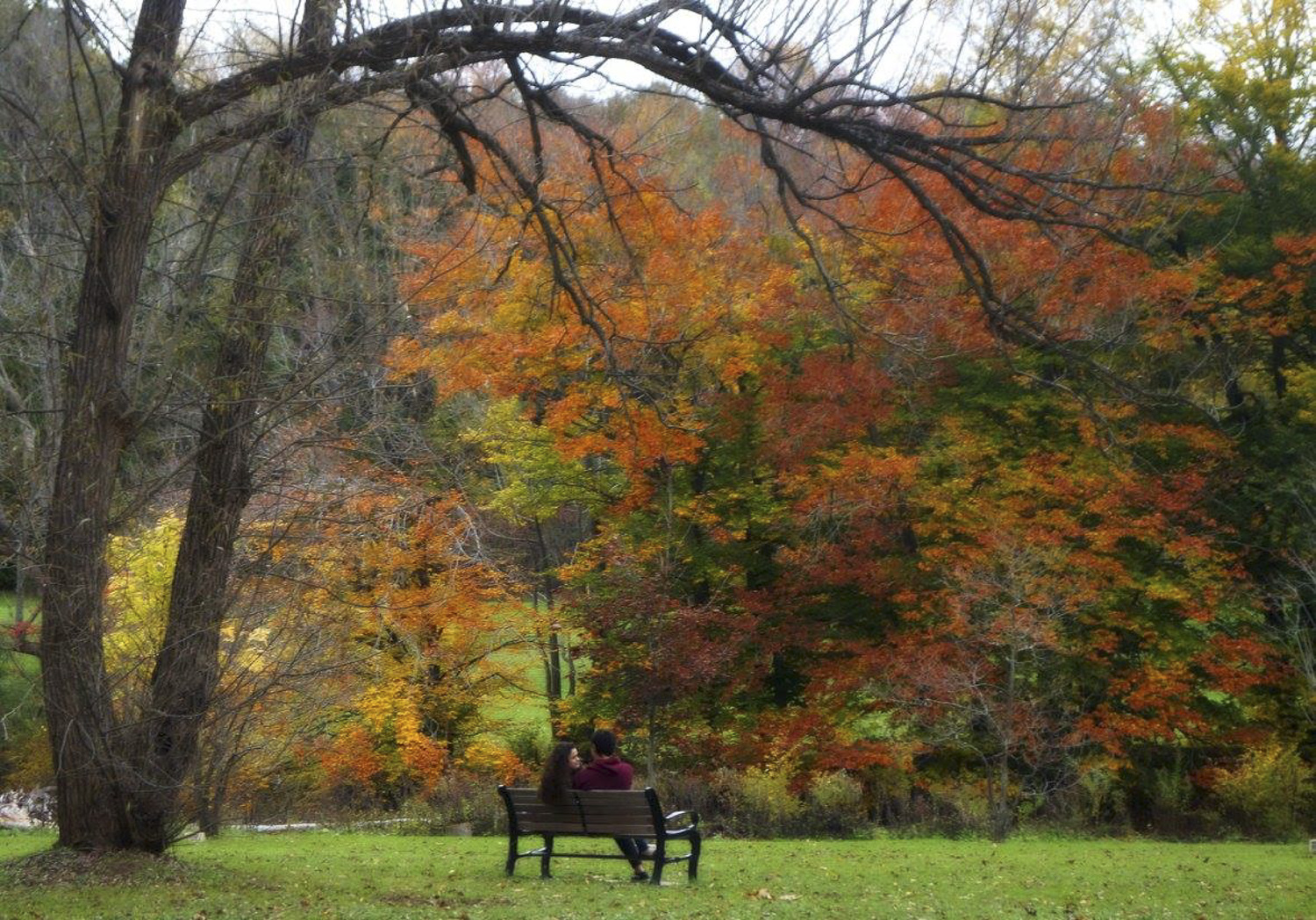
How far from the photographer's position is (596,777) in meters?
10.9

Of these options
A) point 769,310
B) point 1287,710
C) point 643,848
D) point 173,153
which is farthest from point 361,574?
point 1287,710

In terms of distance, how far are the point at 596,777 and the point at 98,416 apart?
15.4ft

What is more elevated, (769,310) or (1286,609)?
(769,310)

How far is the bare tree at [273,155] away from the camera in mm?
7891

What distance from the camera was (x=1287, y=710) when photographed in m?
22.4

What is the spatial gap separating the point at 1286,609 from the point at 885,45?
16977 millimetres

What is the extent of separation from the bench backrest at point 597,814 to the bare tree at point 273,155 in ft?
8.98

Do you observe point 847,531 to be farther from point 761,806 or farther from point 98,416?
point 98,416

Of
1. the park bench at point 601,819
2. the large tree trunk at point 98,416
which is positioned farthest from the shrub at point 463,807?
the large tree trunk at point 98,416

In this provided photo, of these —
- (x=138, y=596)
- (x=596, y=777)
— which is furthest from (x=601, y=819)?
(x=138, y=596)

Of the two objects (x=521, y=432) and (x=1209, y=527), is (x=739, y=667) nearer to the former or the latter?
(x=521, y=432)

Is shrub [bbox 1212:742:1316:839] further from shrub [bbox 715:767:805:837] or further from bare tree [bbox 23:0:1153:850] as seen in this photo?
bare tree [bbox 23:0:1153:850]

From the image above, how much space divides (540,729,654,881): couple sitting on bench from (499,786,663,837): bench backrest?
10 cm

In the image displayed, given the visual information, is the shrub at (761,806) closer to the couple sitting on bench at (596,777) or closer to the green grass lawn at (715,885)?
the green grass lawn at (715,885)
